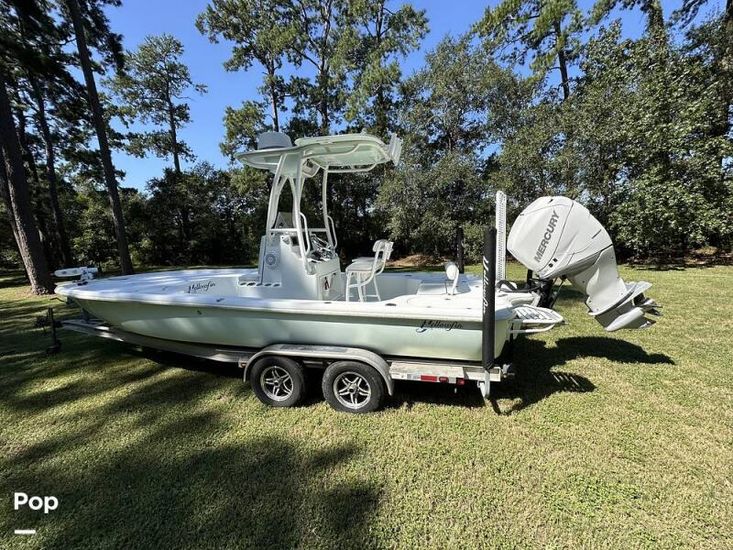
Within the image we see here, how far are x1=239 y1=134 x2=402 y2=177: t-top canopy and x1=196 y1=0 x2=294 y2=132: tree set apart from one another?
1166 centimetres

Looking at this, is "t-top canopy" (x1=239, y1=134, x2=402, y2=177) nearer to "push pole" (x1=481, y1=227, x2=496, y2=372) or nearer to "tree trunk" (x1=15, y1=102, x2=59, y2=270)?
"push pole" (x1=481, y1=227, x2=496, y2=372)

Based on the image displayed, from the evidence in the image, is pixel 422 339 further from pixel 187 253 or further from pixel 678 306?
pixel 187 253

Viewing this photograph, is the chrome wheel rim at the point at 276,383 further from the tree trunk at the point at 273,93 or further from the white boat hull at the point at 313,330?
the tree trunk at the point at 273,93

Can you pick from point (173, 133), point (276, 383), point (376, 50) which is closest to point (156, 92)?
point (173, 133)

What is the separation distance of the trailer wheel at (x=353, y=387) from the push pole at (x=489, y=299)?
909 millimetres

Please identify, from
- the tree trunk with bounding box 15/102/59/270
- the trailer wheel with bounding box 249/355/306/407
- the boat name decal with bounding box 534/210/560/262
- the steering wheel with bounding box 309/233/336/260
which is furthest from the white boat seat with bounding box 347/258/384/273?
the tree trunk with bounding box 15/102/59/270

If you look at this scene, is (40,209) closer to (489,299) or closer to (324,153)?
(324,153)

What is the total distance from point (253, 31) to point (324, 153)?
13.5 m

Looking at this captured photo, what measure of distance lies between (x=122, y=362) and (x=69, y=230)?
17.8m

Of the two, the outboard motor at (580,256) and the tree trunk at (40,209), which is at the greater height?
the tree trunk at (40,209)

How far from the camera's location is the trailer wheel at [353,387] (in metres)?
2.83

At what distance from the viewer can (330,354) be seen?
286cm

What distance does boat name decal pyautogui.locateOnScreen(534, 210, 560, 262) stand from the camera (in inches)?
120

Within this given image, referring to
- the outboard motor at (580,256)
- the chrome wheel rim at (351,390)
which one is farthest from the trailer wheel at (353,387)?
the outboard motor at (580,256)
